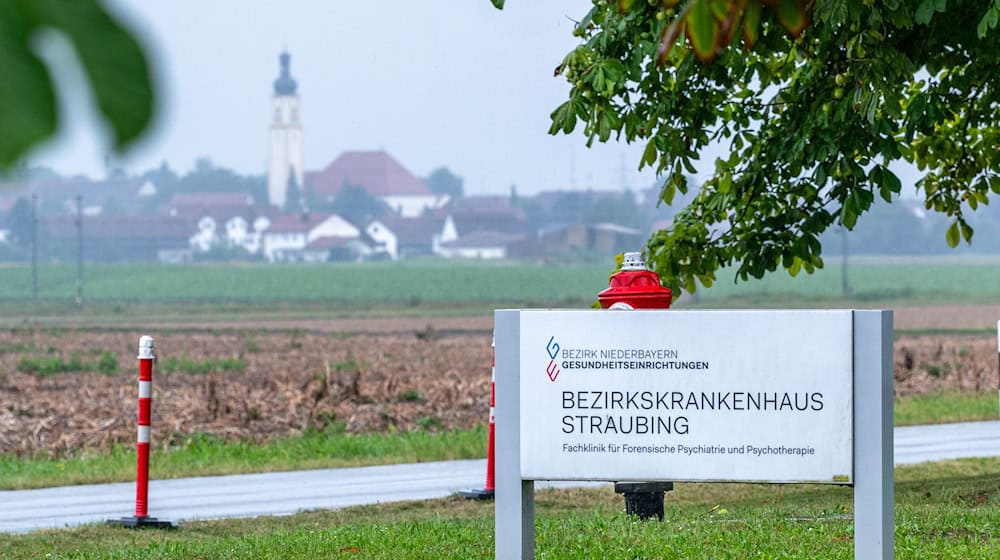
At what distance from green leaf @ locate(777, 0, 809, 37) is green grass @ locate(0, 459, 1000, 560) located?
230 inches

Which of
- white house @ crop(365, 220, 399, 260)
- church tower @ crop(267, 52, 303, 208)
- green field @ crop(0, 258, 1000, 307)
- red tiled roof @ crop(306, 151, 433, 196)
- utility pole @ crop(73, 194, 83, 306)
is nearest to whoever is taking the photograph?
utility pole @ crop(73, 194, 83, 306)

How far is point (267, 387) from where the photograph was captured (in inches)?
860

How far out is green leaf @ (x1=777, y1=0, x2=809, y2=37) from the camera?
6.52ft

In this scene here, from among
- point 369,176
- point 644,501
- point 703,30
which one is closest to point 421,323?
point 644,501

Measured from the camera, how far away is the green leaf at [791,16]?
78.2 inches

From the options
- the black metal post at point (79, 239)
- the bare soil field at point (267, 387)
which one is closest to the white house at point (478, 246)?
the black metal post at point (79, 239)

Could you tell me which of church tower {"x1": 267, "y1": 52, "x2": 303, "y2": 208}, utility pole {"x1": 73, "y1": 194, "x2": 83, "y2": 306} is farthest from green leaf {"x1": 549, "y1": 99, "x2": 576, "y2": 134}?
church tower {"x1": 267, "y1": 52, "x2": 303, "y2": 208}

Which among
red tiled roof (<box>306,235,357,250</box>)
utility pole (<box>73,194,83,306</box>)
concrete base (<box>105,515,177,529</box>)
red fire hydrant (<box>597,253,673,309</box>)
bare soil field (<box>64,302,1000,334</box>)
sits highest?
red tiled roof (<box>306,235,357,250</box>)

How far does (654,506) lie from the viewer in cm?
993

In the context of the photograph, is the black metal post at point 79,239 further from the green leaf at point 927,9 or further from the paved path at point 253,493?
the green leaf at point 927,9

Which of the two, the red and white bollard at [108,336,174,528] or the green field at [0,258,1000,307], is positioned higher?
the green field at [0,258,1000,307]

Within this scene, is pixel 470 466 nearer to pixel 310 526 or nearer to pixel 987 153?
pixel 310 526

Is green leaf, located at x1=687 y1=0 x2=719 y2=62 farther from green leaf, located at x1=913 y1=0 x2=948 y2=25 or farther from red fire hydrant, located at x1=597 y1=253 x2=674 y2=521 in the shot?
green leaf, located at x1=913 y1=0 x2=948 y2=25

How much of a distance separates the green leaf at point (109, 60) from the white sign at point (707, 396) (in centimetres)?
546
